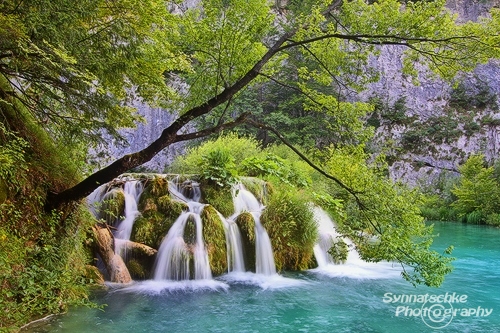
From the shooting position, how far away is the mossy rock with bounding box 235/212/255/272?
886cm

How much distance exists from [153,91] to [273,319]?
4.21m

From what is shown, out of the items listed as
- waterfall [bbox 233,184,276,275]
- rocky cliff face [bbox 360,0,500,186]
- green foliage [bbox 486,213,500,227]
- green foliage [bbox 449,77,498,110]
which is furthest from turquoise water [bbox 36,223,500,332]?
green foliage [bbox 449,77,498,110]

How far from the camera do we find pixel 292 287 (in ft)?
25.6

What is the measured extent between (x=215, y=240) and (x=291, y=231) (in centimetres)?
200

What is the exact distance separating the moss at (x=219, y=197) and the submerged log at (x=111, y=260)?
3076 mm

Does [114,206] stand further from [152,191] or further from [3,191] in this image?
[3,191]

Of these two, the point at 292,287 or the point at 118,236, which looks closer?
the point at 292,287

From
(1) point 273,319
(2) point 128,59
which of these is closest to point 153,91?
(2) point 128,59

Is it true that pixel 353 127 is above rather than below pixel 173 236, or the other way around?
above

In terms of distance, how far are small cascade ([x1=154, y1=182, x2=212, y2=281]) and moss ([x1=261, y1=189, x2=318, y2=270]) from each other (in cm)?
175

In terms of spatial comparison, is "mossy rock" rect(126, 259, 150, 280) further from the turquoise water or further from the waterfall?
the waterfall

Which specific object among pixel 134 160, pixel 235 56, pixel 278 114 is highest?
pixel 278 114

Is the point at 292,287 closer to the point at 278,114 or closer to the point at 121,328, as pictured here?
the point at 121,328

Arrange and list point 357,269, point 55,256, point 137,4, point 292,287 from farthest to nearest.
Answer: point 357,269
point 292,287
point 55,256
point 137,4
